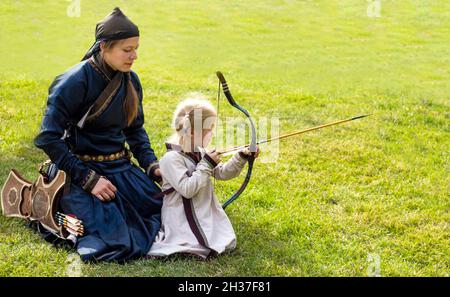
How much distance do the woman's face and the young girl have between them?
432mm

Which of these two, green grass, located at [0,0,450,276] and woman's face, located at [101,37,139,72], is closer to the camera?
woman's face, located at [101,37,139,72]

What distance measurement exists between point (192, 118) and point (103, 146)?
65cm

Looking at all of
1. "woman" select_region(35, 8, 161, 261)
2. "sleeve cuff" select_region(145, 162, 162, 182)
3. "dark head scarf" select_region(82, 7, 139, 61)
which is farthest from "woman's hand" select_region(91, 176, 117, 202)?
"dark head scarf" select_region(82, 7, 139, 61)

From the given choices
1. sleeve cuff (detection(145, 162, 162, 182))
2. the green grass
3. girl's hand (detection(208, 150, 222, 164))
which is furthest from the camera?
sleeve cuff (detection(145, 162, 162, 182))

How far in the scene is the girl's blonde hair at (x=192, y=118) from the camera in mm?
4191

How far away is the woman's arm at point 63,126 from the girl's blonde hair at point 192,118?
586mm

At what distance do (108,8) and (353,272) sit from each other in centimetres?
1014

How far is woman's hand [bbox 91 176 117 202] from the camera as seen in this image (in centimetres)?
425

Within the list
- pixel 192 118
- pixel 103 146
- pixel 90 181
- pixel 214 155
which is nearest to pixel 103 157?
pixel 103 146

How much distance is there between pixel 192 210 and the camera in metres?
4.27

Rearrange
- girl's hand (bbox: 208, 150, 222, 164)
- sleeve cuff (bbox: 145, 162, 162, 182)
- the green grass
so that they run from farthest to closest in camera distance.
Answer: sleeve cuff (bbox: 145, 162, 162, 182), the green grass, girl's hand (bbox: 208, 150, 222, 164)

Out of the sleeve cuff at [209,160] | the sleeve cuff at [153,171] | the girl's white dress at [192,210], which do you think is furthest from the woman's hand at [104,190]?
the sleeve cuff at [209,160]

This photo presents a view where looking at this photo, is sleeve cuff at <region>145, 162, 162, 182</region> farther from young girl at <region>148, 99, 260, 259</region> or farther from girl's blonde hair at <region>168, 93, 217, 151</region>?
girl's blonde hair at <region>168, 93, 217, 151</region>

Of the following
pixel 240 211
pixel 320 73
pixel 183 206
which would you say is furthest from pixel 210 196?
pixel 320 73
